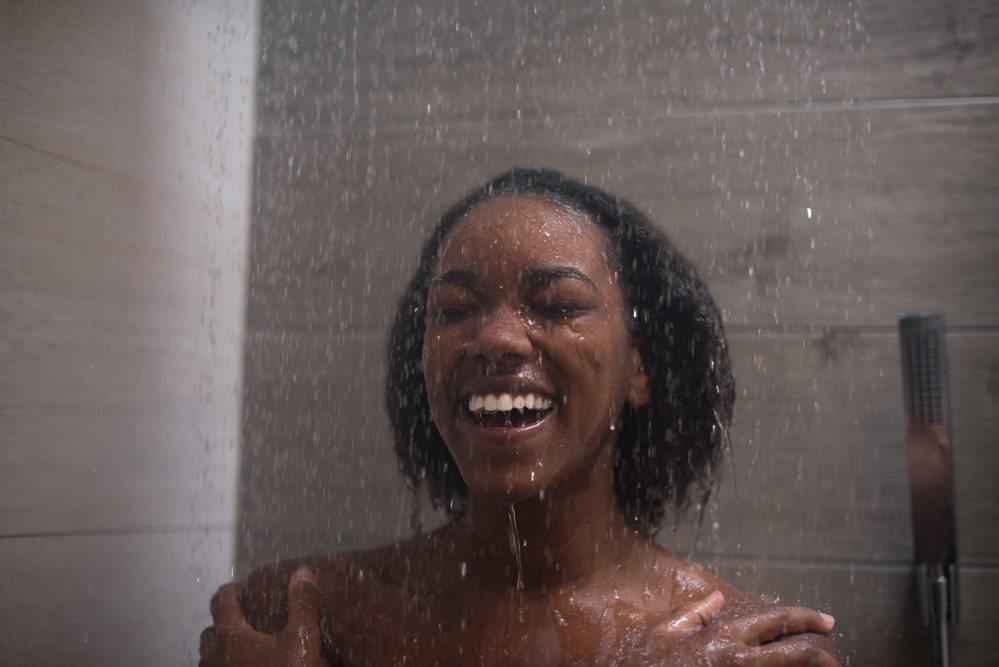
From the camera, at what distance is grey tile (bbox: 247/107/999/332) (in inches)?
61.2

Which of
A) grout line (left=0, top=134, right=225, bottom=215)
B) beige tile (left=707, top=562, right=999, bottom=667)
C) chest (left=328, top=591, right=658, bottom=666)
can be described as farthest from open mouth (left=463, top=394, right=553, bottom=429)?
grout line (left=0, top=134, right=225, bottom=215)

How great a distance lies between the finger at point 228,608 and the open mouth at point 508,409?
1.20 ft

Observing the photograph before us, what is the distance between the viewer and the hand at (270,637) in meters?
1.06

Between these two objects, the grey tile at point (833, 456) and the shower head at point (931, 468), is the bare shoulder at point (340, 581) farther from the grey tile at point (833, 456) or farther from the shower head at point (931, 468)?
the shower head at point (931, 468)

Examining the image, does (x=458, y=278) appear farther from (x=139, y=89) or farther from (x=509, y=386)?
(x=139, y=89)

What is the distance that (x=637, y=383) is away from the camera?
3.91ft

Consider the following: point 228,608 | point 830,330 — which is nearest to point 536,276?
point 228,608

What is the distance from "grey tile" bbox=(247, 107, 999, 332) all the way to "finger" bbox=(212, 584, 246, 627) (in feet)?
2.09

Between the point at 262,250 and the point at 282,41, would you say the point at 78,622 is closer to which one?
the point at 262,250

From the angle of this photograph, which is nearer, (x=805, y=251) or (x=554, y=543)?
(x=554, y=543)

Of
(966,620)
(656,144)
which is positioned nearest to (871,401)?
(966,620)

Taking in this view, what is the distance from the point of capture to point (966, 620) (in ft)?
4.87

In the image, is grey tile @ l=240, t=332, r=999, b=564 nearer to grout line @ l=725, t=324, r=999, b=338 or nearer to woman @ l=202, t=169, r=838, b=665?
grout line @ l=725, t=324, r=999, b=338

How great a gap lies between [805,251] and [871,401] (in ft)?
0.86
